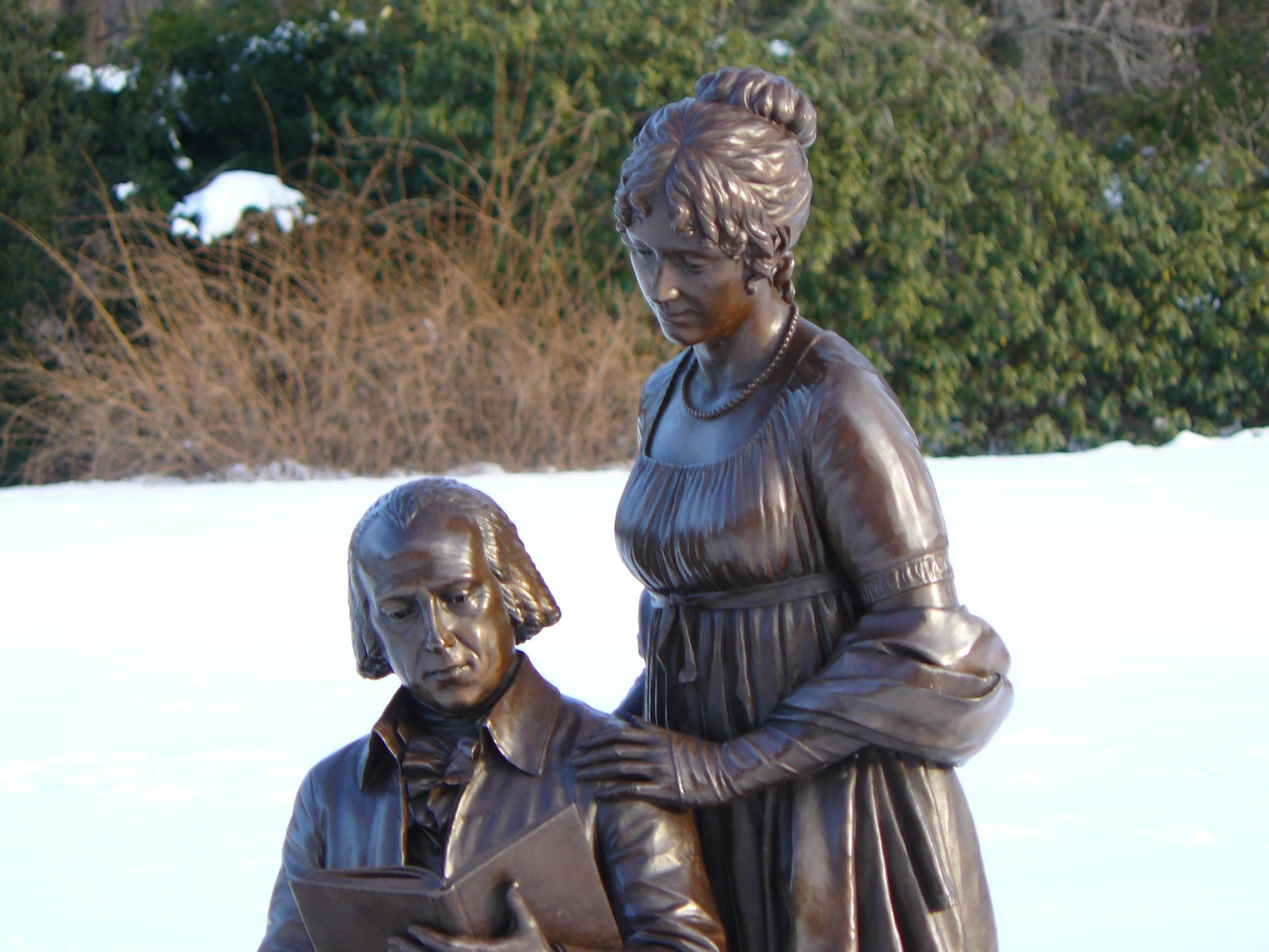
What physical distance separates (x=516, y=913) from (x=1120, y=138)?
1110cm

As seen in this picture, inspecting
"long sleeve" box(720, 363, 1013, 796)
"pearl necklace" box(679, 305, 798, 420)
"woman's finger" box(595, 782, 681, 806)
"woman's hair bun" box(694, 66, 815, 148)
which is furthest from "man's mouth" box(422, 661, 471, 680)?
Result: "woman's hair bun" box(694, 66, 815, 148)

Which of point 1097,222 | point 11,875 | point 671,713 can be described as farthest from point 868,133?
point 671,713

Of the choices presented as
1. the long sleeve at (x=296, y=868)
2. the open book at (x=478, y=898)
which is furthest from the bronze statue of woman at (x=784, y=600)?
the long sleeve at (x=296, y=868)

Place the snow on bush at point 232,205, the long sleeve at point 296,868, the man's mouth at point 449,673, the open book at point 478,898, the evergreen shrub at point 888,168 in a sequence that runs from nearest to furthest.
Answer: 1. the open book at point 478,898
2. the man's mouth at point 449,673
3. the long sleeve at point 296,868
4. the snow on bush at point 232,205
5. the evergreen shrub at point 888,168

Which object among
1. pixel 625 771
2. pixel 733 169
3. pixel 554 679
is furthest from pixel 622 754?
pixel 554 679

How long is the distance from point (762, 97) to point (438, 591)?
80cm

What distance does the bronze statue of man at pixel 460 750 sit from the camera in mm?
2010

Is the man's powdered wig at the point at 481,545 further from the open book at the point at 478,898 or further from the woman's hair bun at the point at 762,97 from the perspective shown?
the woman's hair bun at the point at 762,97

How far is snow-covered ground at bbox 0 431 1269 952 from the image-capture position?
4215mm

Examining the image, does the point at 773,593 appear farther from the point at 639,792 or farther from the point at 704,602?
the point at 639,792

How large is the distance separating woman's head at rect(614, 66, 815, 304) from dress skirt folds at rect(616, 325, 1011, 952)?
19cm

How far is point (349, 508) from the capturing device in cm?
684

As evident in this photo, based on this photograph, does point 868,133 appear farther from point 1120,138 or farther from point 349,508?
point 349,508

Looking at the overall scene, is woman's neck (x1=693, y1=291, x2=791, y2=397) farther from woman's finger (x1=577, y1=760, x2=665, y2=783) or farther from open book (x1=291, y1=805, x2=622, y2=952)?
open book (x1=291, y1=805, x2=622, y2=952)
